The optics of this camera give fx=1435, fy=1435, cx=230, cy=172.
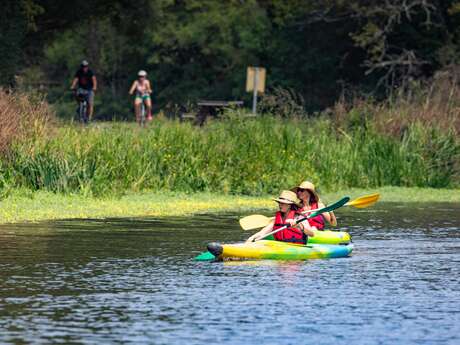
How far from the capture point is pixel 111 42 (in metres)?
Result: 75.6

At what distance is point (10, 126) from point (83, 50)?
51.3 metres

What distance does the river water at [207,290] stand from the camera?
12.5 metres

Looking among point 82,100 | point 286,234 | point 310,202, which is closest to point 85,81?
point 82,100

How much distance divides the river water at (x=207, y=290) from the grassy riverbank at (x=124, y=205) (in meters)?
1.36

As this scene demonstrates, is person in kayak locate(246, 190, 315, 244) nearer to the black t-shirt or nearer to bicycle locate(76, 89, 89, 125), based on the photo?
bicycle locate(76, 89, 89, 125)

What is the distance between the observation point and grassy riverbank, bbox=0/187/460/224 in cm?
2291

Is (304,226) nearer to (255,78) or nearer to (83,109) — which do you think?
(83,109)

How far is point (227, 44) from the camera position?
70312 millimetres

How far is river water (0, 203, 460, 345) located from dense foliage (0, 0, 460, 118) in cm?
2603

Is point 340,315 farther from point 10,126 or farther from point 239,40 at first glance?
point 239,40

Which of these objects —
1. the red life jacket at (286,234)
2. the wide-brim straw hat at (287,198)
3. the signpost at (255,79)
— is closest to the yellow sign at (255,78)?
the signpost at (255,79)

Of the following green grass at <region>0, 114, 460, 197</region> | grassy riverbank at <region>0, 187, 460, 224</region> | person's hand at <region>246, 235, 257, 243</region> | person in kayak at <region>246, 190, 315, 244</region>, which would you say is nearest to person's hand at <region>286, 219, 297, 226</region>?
person in kayak at <region>246, 190, 315, 244</region>

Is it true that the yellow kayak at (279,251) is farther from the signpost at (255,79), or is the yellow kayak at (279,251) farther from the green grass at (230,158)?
the signpost at (255,79)

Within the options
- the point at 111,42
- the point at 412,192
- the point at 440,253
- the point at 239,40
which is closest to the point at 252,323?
the point at 440,253
